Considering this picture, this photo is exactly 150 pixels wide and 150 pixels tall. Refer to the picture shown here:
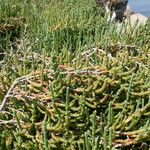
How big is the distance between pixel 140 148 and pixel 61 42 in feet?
6.31

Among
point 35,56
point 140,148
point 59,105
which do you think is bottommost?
point 140,148

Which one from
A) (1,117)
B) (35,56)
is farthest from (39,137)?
(35,56)

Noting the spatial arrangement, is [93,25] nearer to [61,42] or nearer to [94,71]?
[61,42]

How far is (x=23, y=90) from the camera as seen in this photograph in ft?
8.05

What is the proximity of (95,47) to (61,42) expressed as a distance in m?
0.87

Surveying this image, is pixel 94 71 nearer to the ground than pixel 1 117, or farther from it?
farther from it

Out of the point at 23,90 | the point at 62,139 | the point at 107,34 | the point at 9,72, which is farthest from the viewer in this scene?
the point at 107,34

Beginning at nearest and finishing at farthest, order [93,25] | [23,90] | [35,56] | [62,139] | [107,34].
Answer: [62,139] → [23,90] → [35,56] → [107,34] → [93,25]

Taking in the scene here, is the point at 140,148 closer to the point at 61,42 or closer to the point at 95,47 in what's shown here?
the point at 95,47

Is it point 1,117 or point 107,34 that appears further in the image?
point 107,34

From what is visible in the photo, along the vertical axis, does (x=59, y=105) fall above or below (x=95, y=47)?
below

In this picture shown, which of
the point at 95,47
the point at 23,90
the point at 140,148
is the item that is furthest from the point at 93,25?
the point at 140,148

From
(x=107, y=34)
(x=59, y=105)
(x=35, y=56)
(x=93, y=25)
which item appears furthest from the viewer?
(x=93, y=25)

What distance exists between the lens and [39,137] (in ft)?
7.09
